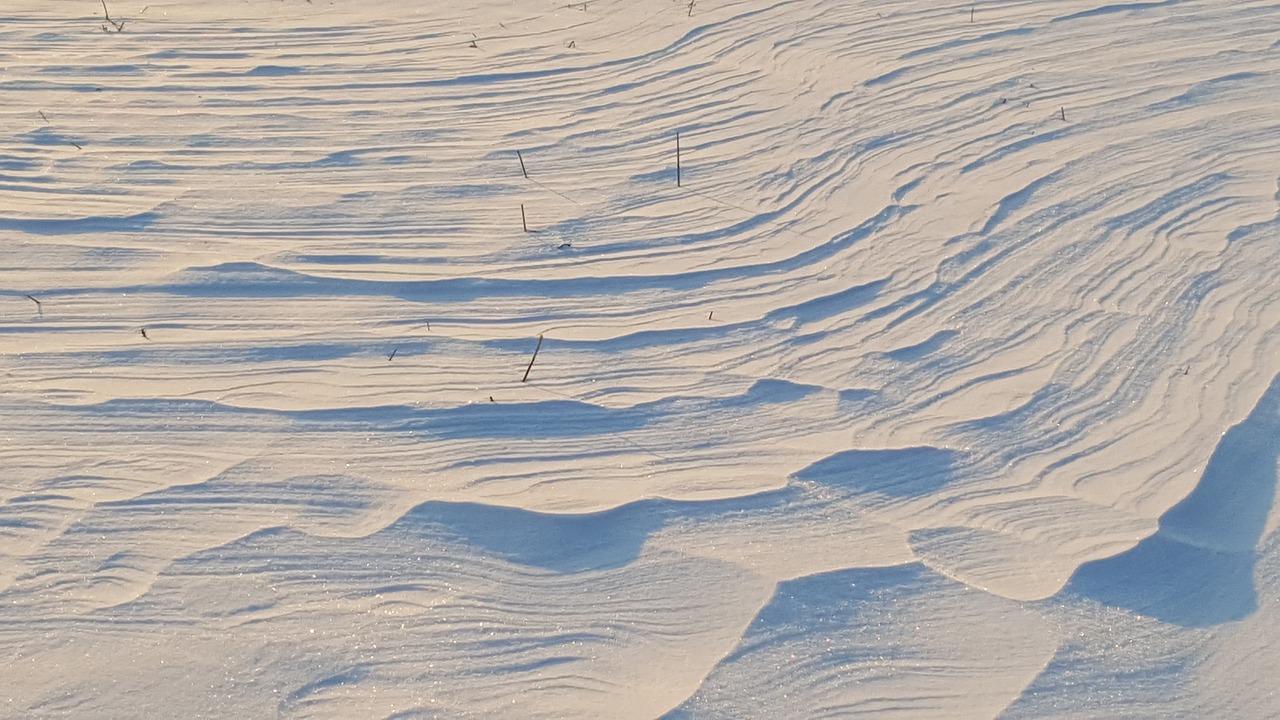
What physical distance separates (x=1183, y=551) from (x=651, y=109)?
2.42m

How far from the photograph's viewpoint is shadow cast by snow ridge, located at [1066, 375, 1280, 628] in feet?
7.52

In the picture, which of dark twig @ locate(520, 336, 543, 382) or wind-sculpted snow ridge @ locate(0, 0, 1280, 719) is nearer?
wind-sculpted snow ridge @ locate(0, 0, 1280, 719)

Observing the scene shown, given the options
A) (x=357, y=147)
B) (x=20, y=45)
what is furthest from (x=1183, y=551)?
(x=20, y=45)

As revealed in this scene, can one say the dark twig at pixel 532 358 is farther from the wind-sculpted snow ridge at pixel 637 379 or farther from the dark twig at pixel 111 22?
the dark twig at pixel 111 22

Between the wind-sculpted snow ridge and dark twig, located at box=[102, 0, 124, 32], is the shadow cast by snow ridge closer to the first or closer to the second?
the wind-sculpted snow ridge

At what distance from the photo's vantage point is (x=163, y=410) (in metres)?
2.64

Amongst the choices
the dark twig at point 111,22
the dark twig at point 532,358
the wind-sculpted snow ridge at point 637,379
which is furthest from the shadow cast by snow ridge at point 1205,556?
the dark twig at point 111,22

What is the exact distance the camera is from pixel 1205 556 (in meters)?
2.38

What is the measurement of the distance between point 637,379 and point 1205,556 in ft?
4.25

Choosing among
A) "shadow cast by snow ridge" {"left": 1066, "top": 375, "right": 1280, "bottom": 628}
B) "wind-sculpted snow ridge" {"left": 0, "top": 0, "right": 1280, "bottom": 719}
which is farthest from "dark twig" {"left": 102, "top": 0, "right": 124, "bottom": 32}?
"shadow cast by snow ridge" {"left": 1066, "top": 375, "right": 1280, "bottom": 628}

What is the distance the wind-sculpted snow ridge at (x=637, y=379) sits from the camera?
2174 millimetres

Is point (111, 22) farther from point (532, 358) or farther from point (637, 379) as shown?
point (637, 379)

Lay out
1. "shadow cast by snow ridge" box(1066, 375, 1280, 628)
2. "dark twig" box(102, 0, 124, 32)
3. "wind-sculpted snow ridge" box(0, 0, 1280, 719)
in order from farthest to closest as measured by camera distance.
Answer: "dark twig" box(102, 0, 124, 32), "shadow cast by snow ridge" box(1066, 375, 1280, 628), "wind-sculpted snow ridge" box(0, 0, 1280, 719)

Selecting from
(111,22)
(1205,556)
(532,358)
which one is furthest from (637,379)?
(111,22)
